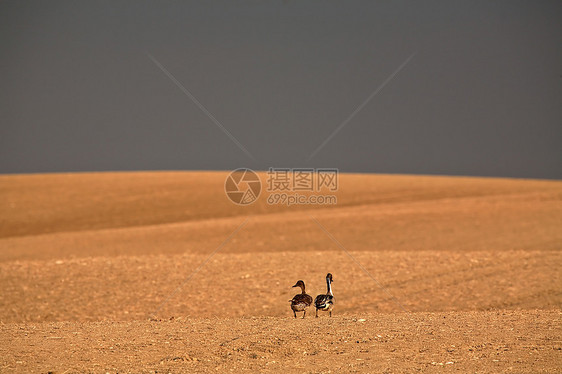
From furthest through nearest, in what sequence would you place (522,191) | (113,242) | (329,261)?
(522,191) → (113,242) → (329,261)

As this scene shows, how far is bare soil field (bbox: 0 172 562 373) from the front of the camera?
30.4 ft

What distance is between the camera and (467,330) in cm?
1059

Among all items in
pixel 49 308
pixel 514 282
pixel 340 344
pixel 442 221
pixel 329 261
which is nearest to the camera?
pixel 340 344

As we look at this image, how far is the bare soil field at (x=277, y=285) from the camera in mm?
9258

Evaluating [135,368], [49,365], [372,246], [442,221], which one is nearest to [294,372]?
[135,368]

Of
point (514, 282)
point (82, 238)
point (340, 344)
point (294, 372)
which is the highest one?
point (82, 238)

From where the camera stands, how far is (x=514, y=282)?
17734 mm

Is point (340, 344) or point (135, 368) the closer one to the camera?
point (135, 368)

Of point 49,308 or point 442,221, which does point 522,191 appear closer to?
point 442,221

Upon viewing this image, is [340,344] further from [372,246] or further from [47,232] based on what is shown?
[47,232]

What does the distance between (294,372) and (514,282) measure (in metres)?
11.0

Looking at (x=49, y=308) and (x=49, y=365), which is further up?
(x=49, y=308)

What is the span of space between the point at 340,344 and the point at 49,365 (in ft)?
13.1

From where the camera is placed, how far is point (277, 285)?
17547 millimetres
